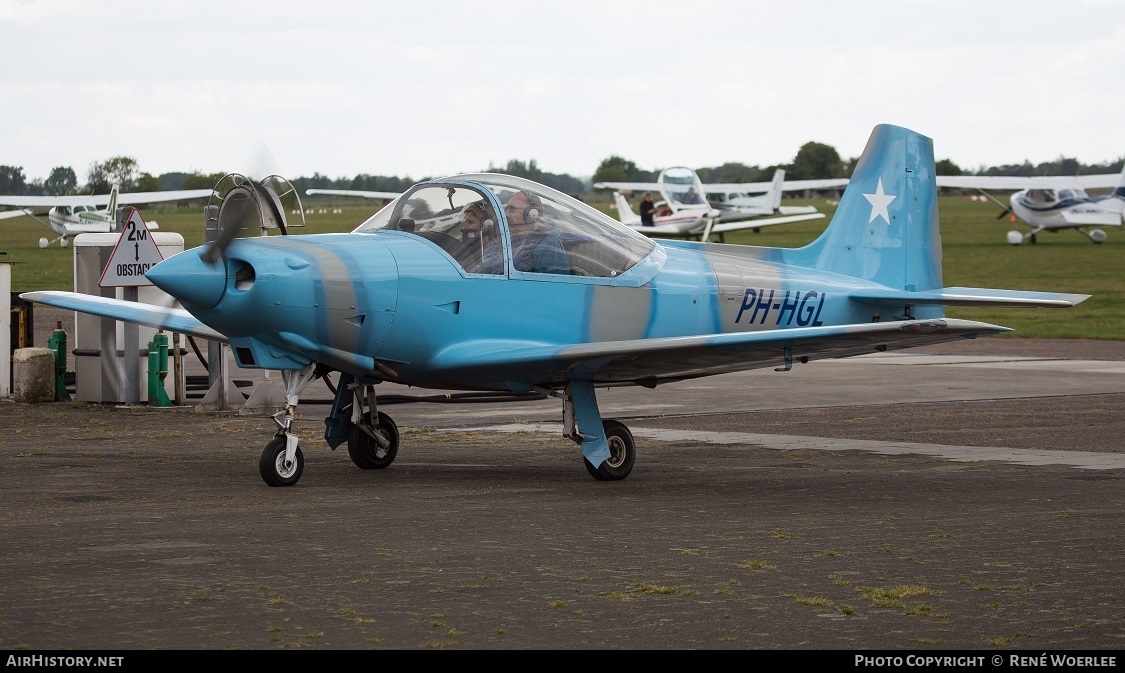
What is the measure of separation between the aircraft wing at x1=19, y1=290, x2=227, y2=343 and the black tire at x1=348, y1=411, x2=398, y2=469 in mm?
1592

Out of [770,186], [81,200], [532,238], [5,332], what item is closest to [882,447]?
[532,238]

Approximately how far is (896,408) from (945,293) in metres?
3.25

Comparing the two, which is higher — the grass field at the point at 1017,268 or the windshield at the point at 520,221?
the windshield at the point at 520,221

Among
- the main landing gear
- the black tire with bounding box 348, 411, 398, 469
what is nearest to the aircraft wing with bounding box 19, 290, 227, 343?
the main landing gear

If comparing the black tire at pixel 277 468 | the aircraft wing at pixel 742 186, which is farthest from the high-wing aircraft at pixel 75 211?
the black tire at pixel 277 468

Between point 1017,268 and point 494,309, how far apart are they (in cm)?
3821

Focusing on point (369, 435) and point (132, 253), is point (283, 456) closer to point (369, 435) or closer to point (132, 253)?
point (369, 435)

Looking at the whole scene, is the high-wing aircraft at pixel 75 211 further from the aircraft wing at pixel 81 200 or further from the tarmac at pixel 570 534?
the tarmac at pixel 570 534

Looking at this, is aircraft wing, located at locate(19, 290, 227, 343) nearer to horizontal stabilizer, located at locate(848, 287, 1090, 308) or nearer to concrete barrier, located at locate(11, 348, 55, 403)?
concrete barrier, located at locate(11, 348, 55, 403)

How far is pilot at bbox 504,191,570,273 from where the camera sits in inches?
430

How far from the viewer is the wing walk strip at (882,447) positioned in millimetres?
11984

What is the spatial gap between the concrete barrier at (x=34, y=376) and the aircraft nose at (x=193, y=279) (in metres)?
7.45
